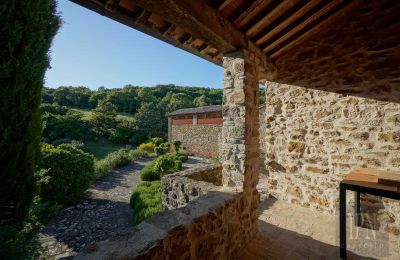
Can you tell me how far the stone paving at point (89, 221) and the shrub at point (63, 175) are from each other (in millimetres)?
501

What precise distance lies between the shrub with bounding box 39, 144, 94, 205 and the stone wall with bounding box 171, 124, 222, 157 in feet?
38.5

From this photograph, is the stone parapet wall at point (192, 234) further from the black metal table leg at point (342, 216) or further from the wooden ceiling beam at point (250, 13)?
the wooden ceiling beam at point (250, 13)

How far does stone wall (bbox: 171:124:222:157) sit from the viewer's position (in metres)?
20.0

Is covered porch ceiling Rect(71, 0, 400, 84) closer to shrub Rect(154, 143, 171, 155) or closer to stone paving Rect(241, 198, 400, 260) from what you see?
stone paving Rect(241, 198, 400, 260)

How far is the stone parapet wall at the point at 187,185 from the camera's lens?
167 inches

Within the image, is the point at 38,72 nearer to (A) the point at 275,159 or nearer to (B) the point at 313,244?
(A) the point at 275,159

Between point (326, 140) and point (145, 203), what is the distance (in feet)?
19.6

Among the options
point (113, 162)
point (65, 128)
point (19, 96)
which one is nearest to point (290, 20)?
point (19, 96)

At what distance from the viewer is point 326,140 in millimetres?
4137

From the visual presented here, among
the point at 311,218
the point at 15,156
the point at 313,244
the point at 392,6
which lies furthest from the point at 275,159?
the point at 15,156

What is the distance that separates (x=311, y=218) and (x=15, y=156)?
5.59 metres

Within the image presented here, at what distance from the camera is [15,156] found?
4.08 m

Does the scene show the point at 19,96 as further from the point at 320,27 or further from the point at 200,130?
the point at 200,130

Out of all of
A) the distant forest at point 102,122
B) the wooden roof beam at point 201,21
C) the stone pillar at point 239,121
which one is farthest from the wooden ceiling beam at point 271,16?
the distant forest at point 102,122
